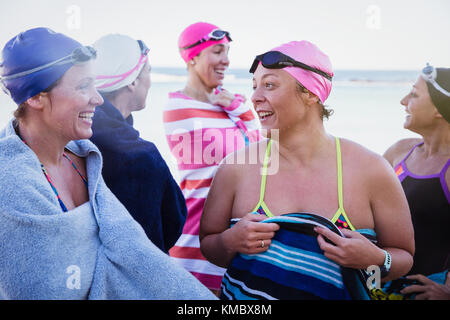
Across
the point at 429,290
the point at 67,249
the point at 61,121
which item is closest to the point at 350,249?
the point at 429,290

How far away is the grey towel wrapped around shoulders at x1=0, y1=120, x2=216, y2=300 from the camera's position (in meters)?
1.22

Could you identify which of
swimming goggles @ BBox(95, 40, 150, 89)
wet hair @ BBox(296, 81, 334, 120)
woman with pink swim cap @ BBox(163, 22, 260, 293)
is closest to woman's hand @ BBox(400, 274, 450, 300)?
wet hair @ BBox(296, 81, 334, 120)

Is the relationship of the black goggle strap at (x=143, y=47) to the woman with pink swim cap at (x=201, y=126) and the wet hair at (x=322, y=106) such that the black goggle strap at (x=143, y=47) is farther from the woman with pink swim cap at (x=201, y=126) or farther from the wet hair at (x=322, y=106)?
the wet hair at (x=322, y=106)

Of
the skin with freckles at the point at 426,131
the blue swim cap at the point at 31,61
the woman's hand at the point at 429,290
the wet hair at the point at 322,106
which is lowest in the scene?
the woman's hand at the point at 429,290

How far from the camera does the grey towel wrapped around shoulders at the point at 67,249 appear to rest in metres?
1.22

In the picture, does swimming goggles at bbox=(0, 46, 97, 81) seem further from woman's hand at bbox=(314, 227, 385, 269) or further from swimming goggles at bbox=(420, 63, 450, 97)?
swimming goggles at bbox=(420, 63, 450, 97)

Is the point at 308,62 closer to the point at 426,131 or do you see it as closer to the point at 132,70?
the point at 132,70

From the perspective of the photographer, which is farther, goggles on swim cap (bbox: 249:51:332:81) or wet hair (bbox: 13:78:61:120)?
goggles on swim cap (bbox: 249:51:332:81)

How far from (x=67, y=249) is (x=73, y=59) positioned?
716 mm

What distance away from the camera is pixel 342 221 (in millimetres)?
1597

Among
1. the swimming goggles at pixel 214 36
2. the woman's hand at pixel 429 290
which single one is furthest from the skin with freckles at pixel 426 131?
the swimming goggles at pixel 214 36
